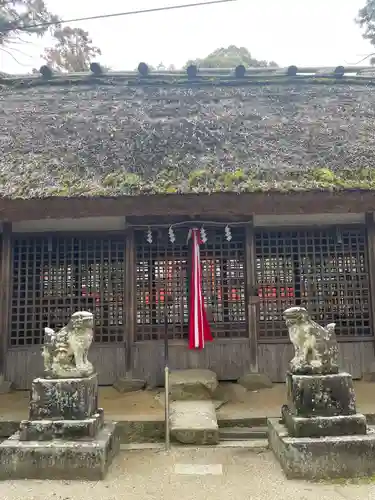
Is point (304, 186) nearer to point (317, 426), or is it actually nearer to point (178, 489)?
point (317, 426)

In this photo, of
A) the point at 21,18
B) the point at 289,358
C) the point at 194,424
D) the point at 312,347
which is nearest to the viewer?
the point at 312,347

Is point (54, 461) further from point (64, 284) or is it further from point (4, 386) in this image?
point (64, 284)

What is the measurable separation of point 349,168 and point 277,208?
1.24 m

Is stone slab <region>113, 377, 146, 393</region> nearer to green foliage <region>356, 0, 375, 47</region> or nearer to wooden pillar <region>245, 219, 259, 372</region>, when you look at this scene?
wooden pillar <region>245, 219, 259, 372</region>

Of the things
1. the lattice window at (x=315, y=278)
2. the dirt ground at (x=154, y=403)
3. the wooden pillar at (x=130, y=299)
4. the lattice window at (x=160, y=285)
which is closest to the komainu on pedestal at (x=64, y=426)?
the dirt ground at (x=154, y=403)

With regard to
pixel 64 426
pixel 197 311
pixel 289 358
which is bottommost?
pixel 64 426

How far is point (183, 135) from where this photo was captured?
7.20 m

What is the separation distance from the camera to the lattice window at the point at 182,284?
7.45 m

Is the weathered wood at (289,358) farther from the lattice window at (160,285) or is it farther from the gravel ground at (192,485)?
the gravel ground at (192,485)

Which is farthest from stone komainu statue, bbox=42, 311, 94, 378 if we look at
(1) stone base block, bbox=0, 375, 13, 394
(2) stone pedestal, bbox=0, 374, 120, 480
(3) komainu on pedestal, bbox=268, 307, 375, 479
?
(1) stone base block, bbox=0, 375, 13, 394

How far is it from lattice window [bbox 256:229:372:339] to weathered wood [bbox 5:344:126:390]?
8.70 ft

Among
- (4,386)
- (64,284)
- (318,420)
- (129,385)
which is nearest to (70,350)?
(129,385)

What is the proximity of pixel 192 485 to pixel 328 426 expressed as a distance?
155cm

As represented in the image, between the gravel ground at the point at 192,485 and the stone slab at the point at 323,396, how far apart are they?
690 mm
